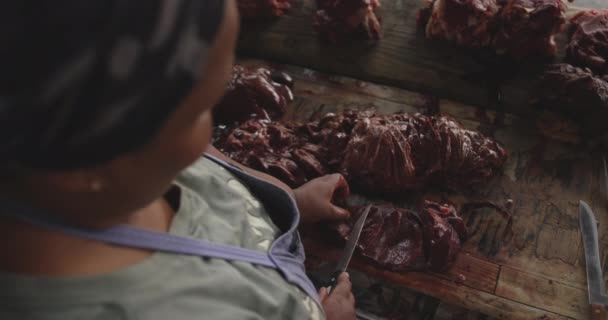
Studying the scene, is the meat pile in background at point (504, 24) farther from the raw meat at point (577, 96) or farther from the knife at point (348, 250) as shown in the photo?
the knife at point (348, 250)

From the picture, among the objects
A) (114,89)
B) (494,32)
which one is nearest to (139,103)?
(114,89)

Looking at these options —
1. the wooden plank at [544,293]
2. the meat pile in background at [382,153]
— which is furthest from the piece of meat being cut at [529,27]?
the wooden plank at [544,293]

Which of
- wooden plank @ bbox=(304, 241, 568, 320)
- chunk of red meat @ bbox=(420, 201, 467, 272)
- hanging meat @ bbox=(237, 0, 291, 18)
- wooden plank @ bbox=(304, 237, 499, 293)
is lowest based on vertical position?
wooden plank @ bbox=(304, 241, 568, 320)

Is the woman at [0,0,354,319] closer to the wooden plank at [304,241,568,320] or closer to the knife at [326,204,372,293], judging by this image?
the knife at [326,204,372,293]

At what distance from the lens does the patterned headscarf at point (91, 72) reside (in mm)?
662

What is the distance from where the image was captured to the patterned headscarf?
0.66 meters

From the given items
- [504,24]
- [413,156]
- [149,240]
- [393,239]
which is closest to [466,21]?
[504,24]

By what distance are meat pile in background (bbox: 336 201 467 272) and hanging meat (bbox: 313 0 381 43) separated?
1.40 meters

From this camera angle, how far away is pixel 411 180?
2.55 metres

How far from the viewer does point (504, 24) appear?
303 centimetres

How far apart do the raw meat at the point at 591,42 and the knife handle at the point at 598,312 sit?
1.46 metres

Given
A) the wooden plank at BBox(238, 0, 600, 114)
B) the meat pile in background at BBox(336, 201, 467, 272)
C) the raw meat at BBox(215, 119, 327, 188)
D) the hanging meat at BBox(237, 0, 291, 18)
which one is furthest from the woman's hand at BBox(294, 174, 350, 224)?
the hanging meat at BBox(237, 0, 291, 18)

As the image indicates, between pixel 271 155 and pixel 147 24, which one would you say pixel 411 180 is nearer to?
pixel 271 155

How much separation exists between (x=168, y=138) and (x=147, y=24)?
225 millimetres
